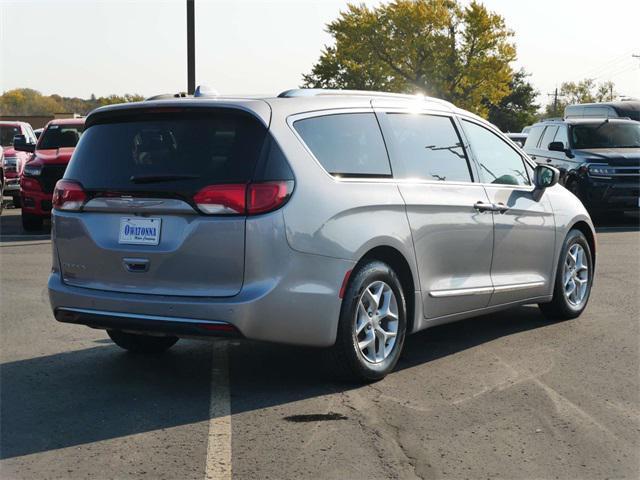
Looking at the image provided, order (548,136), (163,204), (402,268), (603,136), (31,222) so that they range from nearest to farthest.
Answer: (163,204)
(402,268)
(31,222)
(603,136)
(548,136)

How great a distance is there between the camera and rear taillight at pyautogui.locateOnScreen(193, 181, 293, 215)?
545cm

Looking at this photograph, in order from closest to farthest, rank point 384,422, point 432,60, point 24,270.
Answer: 1. point 384,422
2. point 24,270
3. point 432,60

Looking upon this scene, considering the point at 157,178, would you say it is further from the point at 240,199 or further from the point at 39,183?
the point at 39,183

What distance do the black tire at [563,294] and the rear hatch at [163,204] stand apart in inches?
136

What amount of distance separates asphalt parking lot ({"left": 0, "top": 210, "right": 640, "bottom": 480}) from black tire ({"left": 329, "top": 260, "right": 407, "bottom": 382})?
0.33ft

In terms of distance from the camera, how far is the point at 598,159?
17.6 meters

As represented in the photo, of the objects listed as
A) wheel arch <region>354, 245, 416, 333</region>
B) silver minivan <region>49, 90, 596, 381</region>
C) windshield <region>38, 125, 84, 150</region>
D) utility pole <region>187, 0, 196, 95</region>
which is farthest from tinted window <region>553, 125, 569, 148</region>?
wheel arch <region>354, 245, 416, 333</region>

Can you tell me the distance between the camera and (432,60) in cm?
7250

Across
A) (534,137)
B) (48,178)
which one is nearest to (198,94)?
(48,178)

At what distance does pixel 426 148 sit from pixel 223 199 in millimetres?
1854

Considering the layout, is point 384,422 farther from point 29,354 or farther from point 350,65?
point 350,65

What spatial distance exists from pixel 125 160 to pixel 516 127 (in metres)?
107

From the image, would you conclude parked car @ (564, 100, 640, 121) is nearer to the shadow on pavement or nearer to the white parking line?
the shadow on pavement

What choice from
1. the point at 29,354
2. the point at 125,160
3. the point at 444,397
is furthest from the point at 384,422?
the point at 29,354
